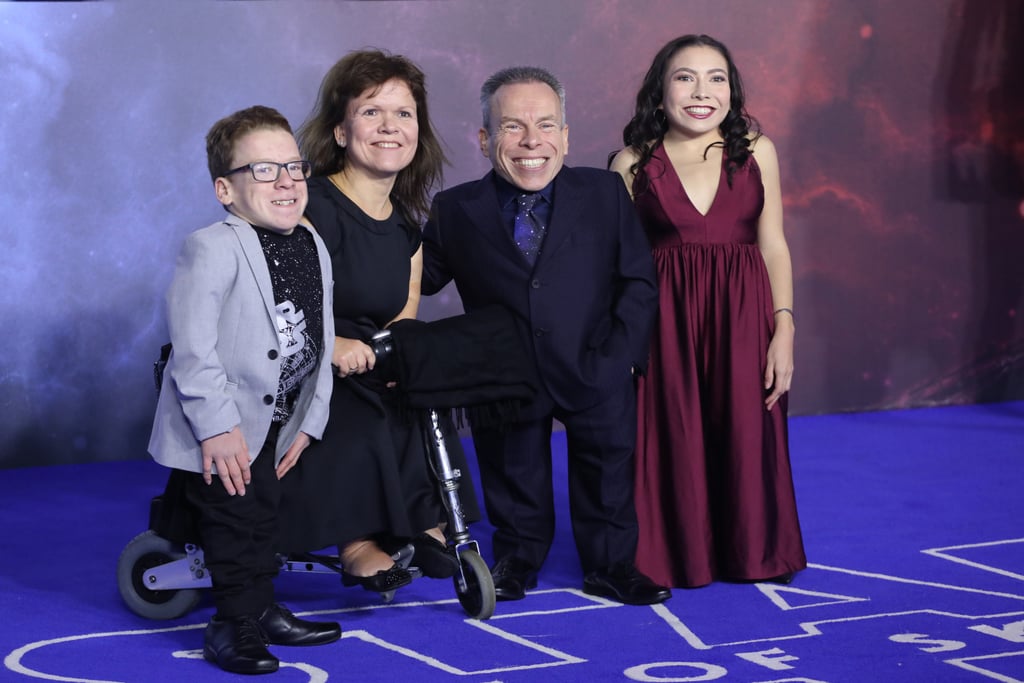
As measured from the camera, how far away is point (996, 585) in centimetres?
314

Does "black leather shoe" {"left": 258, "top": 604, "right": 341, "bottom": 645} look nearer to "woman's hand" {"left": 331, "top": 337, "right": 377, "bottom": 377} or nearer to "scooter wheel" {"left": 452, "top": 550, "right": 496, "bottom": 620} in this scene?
"scooter wheel" {"left": 452, "top": 550, "right": 496, "bottom": 620}

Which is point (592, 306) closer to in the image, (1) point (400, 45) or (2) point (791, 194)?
(1) point (400, 45)

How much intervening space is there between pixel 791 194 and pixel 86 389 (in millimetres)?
3099

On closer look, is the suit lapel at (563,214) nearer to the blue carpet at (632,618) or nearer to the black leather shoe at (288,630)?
the blue carpet at (632,618)

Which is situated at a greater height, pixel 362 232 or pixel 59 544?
pixel 362 232

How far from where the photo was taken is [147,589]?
9.96 feet

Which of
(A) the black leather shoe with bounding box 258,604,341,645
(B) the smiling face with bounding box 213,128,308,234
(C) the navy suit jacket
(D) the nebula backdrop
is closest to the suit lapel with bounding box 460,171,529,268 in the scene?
(C) the navy suit jacket

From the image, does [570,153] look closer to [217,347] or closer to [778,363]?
[778,363]

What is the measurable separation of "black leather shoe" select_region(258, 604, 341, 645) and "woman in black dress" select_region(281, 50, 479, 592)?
18cm

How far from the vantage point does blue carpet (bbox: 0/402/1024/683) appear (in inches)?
103

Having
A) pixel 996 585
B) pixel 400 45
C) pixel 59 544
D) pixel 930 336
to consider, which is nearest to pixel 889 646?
pixel 996 585

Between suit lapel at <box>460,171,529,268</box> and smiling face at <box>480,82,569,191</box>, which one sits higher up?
smiling face at <box>480,82,569,191</box>

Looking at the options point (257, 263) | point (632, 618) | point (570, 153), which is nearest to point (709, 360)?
point (632, 618)

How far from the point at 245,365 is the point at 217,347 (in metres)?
0.07
